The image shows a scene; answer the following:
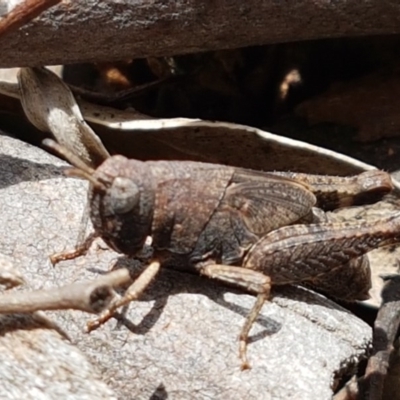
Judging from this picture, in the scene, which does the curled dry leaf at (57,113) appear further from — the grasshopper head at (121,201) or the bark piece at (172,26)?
the grasshopper head at (121,201)

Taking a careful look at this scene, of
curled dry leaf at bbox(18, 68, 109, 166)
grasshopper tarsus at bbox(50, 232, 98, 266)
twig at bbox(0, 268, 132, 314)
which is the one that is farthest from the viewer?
curled dry leaf at bbox(18, 68, 109, 166)

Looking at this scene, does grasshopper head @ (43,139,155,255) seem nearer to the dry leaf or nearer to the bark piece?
the bark piece

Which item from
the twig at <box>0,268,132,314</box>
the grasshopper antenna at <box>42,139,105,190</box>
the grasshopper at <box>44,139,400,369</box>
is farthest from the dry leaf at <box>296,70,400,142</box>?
the twig at <box>0,268,132,314</box>

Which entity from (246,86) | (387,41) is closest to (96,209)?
(246,86)

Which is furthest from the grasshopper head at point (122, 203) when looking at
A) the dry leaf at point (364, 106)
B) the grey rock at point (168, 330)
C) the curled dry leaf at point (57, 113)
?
the dry leaf at point (364, 106)

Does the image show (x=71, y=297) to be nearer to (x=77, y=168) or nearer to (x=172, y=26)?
(x=77, y=168)

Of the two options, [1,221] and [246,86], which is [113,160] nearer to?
[1,221]

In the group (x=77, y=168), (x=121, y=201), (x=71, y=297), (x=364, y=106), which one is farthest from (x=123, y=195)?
(x=364, y=106)
